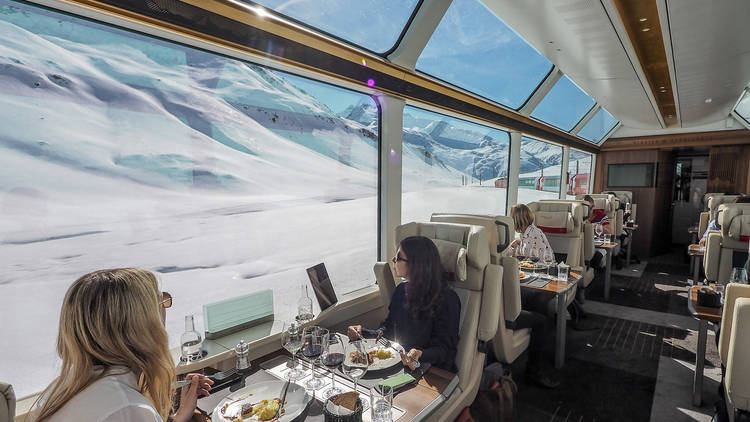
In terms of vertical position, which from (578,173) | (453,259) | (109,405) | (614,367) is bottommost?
(614,367)

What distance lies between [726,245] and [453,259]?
3.83m

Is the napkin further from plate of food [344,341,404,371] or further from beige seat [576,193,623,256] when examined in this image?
beige seat [576,193,623,256]

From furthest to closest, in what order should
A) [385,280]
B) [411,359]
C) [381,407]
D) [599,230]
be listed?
1. [599,230]
2. [385,280]
3. [411,359]
4. [381,407]

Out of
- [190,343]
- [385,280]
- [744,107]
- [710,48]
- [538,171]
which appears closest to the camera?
[190,343]

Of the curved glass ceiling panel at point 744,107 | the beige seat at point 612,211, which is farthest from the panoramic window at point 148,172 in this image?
the curved glass ceiling panel at point 744,107

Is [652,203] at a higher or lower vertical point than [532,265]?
higher

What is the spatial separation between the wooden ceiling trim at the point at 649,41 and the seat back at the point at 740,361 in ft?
6.84

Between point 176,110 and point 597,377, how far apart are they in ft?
12.7

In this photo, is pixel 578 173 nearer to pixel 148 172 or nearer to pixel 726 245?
pixel 726 245

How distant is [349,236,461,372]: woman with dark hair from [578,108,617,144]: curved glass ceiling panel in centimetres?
724

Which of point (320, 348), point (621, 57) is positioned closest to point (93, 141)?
point (320, 348)

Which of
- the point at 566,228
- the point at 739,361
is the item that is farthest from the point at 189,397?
the point at 566,228

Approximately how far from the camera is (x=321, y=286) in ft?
8.02

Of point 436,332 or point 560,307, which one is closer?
point 436,332
